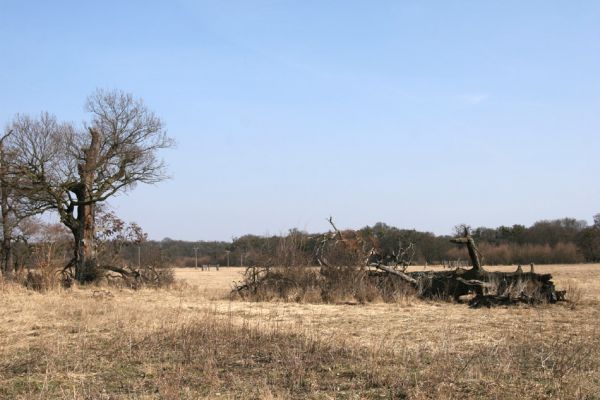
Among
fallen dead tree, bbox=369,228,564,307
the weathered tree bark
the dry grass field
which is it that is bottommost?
the dry grass field

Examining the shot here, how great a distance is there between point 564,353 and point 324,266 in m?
13.5

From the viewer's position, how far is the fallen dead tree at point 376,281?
19.1m

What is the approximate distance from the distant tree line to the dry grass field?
7.56 m

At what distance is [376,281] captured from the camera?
21.2 metres

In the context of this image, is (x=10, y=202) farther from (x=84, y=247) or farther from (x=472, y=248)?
(x=472, y=248)

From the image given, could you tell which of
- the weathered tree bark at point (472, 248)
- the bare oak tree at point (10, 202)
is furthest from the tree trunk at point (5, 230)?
the weathered tree bark at point (472, 248)

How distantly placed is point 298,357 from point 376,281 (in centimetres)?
1327

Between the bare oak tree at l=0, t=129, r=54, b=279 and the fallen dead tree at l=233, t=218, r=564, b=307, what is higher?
the bare oak tree at l=0, t=129, r=54, b=279

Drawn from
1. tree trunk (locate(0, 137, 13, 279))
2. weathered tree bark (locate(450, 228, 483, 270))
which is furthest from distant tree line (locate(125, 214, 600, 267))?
tree trunk (locate(0, 137, 13, 279))

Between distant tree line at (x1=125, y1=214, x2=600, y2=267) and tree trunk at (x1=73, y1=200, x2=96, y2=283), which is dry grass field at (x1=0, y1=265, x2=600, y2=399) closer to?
distant tree line at (x1=125, y1=214, x2=600, y2=267)

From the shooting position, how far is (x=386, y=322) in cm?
1378

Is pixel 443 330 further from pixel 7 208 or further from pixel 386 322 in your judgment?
pixel 7 208

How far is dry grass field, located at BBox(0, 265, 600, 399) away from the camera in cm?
673

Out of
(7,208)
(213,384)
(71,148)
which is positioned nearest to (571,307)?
(213,384)
